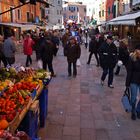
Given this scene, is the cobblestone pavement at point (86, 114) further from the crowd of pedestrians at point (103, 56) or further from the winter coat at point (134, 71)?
the winter coat at point (134, 71)

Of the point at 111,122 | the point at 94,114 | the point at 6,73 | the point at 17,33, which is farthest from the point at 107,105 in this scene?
the point at 17,33

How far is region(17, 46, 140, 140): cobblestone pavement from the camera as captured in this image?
6.90 meters

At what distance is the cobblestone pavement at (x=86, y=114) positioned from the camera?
690 centimetres

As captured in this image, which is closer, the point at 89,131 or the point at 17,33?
the point at 89,131

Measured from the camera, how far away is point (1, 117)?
486 cm

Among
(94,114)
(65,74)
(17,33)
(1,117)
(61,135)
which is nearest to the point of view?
(1,117)

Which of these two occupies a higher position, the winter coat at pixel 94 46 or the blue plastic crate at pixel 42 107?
the winter coat at pixel 94 46

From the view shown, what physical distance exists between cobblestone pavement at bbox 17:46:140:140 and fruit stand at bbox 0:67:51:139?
59 cm

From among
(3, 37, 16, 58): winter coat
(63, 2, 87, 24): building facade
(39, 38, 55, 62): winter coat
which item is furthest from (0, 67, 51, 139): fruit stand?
(63, 2, 87, 24): building facade

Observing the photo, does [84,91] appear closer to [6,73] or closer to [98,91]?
[98,91]

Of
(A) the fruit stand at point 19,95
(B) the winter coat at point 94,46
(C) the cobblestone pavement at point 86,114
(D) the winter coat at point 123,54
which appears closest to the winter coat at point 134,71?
(C) the cobblestone pavement at point 86,114

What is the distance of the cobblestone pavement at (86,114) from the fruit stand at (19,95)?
0.59 meters

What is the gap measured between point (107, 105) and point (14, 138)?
5437 millimetres

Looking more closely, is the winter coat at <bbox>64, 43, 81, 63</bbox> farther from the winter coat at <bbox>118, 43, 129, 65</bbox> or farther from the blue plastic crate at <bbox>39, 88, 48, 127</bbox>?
the blue plastic crate at <bbox>39, 88, 48, 127</bbox>
